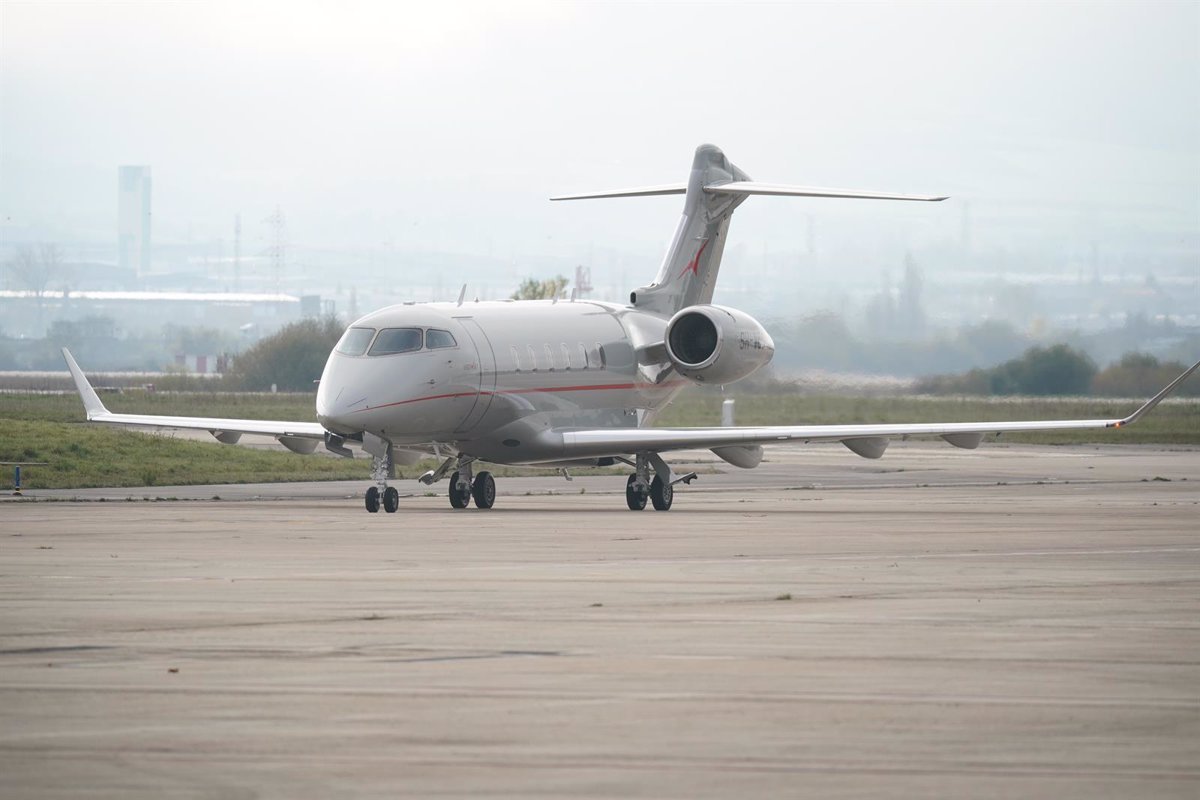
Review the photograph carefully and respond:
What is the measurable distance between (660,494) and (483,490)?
9.52 feet

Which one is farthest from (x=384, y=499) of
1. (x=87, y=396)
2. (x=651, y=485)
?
(x=87, y=396)

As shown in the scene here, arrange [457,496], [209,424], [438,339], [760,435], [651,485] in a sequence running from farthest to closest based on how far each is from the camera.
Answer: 1. [209,424]
2. [651,485]
3. [457,496]
4. [760,435]
5. [438,339]

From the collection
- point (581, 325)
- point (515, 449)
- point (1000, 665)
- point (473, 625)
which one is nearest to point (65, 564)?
point (473, 625)

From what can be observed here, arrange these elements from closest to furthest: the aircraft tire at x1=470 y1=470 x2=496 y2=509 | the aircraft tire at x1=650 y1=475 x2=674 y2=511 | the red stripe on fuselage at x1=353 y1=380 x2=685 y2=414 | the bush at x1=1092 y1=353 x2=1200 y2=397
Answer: the red stripe on fuselage at x1=353 y1=380 x2=685 y2=414 → the aircraft tire at x1=650 y1=475 x2=674 y2=511 → the aircraft tire at x1=470 y1=470 x2=496 y2=509 → the bush at x1=1092 y1=353 x2=1200 y2=397

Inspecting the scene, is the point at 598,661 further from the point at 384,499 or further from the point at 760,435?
the point at 760,435

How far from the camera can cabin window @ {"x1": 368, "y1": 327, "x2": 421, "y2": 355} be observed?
28.7 metres

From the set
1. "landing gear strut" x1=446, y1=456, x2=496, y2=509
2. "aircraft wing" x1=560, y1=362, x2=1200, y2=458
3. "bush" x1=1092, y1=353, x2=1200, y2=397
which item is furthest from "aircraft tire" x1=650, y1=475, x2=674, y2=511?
"bush" x1=1092, y1=353, x2=1200, y2=397

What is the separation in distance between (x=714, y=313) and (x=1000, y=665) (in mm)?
20943

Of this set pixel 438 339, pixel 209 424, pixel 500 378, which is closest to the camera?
pixel 438 339

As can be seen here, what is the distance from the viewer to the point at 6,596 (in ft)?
50.0

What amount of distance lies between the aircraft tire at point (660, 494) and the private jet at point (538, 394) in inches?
0.9

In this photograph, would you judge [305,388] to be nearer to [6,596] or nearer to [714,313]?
[714,313]

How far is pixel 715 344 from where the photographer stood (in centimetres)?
3222

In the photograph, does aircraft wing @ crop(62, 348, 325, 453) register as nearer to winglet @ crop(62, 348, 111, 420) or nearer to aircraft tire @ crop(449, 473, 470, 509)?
winglet @ crop(62, 348, 111, 420)
